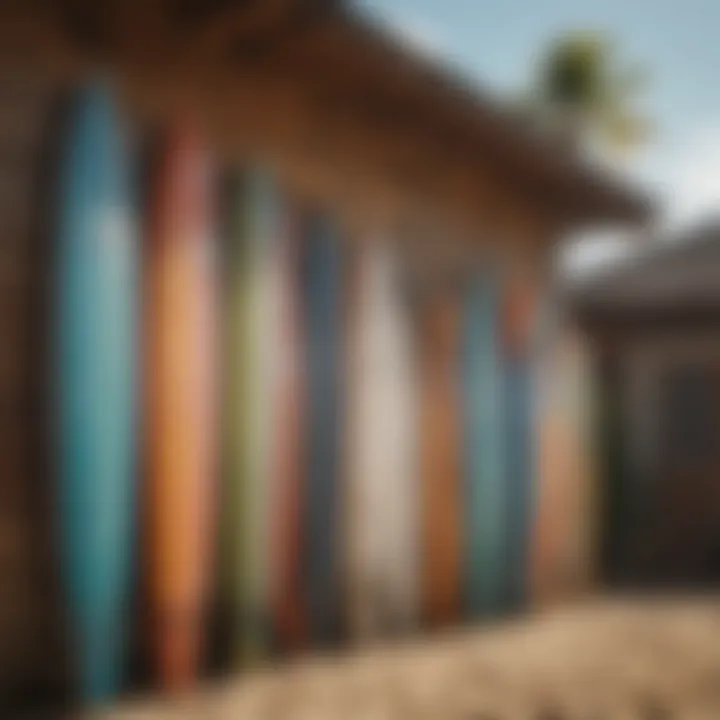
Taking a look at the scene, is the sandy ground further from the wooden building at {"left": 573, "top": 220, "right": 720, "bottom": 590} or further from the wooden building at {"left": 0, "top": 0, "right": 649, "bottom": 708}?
the wooden building at {"left": 573, "top": 220, "right": 720, "bottom": 590}

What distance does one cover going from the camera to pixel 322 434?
454 centimetres

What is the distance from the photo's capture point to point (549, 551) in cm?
652

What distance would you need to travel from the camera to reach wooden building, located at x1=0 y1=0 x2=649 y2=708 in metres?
3.57

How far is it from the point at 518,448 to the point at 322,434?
6.09 ft

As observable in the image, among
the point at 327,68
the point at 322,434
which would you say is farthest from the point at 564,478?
the point at 327,68

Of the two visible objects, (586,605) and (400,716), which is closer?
(400,716)

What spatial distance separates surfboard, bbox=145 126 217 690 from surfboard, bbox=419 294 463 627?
1753 millimetres

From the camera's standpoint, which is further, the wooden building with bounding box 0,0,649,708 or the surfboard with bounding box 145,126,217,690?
the surfboard with bounding box 145,126,217,690

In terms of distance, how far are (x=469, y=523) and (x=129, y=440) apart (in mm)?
2516

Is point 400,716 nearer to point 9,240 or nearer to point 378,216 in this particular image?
point 9,240

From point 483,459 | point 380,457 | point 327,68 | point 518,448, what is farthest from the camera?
point 518,448

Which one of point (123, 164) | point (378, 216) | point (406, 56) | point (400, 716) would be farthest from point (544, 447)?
point (123, 164)

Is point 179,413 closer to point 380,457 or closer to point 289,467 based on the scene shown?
point 289,467

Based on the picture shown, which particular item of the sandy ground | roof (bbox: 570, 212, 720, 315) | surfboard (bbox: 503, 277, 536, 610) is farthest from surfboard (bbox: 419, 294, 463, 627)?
roof (bbox: 570, 212, 720, 315)
